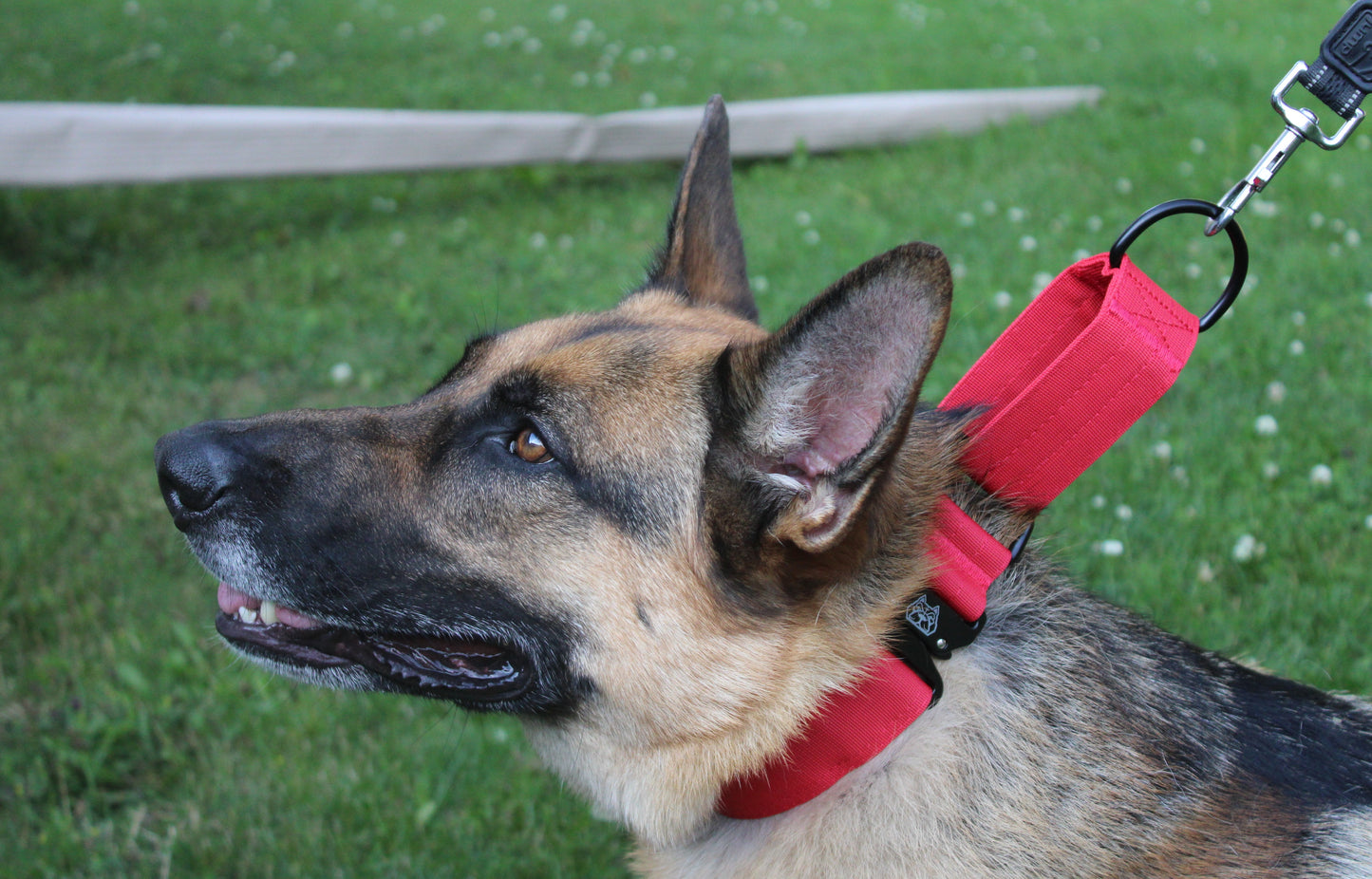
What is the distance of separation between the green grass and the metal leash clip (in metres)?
1.02

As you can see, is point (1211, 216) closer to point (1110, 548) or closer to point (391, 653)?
point (1110, 548)

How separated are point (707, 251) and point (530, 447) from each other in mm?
1043

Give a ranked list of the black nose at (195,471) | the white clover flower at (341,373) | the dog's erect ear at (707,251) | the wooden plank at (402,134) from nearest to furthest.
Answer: the black nose at (195,471), the dog's erect ear at (707,251), the white clover flower at (341,373), the wooden plank at (402,134)

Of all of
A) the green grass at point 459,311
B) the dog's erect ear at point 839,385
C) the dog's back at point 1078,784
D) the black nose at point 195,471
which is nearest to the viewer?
the dog's erect ear at point 839,385

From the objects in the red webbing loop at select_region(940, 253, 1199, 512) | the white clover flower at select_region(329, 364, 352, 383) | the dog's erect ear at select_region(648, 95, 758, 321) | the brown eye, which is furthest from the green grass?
the dog's erect ear at select_region(648, 95, 758, 321)

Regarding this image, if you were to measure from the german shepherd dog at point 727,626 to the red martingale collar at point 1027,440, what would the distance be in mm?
52

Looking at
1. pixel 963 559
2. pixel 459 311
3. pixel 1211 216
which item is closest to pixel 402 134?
pixel 459 311

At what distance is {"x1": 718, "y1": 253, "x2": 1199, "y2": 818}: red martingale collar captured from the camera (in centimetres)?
222

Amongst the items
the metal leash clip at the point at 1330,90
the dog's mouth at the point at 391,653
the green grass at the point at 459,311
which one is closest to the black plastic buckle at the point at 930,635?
the green grass at the point at 459,311

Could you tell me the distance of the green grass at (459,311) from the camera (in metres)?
3.49

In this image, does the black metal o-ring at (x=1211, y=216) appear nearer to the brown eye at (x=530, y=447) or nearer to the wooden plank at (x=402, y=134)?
the brown eye at (x=530, y=447)

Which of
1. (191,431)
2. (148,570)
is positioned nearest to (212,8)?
(148,570)

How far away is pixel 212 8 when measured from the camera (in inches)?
506

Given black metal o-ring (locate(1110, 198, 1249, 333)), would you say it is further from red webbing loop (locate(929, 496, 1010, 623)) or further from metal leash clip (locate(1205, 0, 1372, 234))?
red webbing loop (locate(929, 496, 1010, 623))
